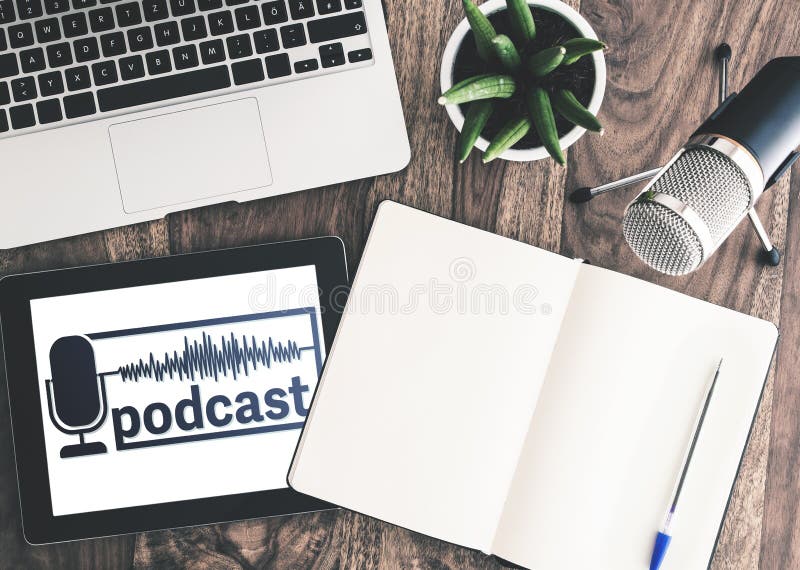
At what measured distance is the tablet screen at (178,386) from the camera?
603 mm

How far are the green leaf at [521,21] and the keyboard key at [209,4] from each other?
11.3 inches

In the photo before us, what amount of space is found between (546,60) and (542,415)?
31cm

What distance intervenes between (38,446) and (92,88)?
0.37 m

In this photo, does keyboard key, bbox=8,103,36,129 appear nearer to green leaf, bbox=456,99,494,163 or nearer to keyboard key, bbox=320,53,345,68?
keyboard key, bbox=320,53,345,68

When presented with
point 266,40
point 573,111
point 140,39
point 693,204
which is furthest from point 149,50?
point 693,204

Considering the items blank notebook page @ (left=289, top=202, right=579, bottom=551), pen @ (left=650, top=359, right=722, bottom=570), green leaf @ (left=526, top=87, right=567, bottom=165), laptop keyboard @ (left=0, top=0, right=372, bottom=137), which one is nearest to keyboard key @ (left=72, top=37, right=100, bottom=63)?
laptop keyboard @ (left=0, top=0, right=372, bottom=137)

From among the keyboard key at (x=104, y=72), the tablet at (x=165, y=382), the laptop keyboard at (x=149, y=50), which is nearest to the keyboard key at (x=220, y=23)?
the laptop keyboard at (x=149, y=50)

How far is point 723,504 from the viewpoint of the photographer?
55cm

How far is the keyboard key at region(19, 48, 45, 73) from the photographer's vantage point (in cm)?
60

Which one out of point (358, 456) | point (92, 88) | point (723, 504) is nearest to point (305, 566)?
point (358, 456)

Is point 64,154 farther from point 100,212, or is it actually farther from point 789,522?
point 789,522

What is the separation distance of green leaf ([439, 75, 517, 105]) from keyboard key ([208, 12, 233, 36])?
0.26 metres

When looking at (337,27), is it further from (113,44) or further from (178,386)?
(178,386)

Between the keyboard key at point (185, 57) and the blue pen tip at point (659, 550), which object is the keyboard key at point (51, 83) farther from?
the blue pen tip at point (659, 550)
